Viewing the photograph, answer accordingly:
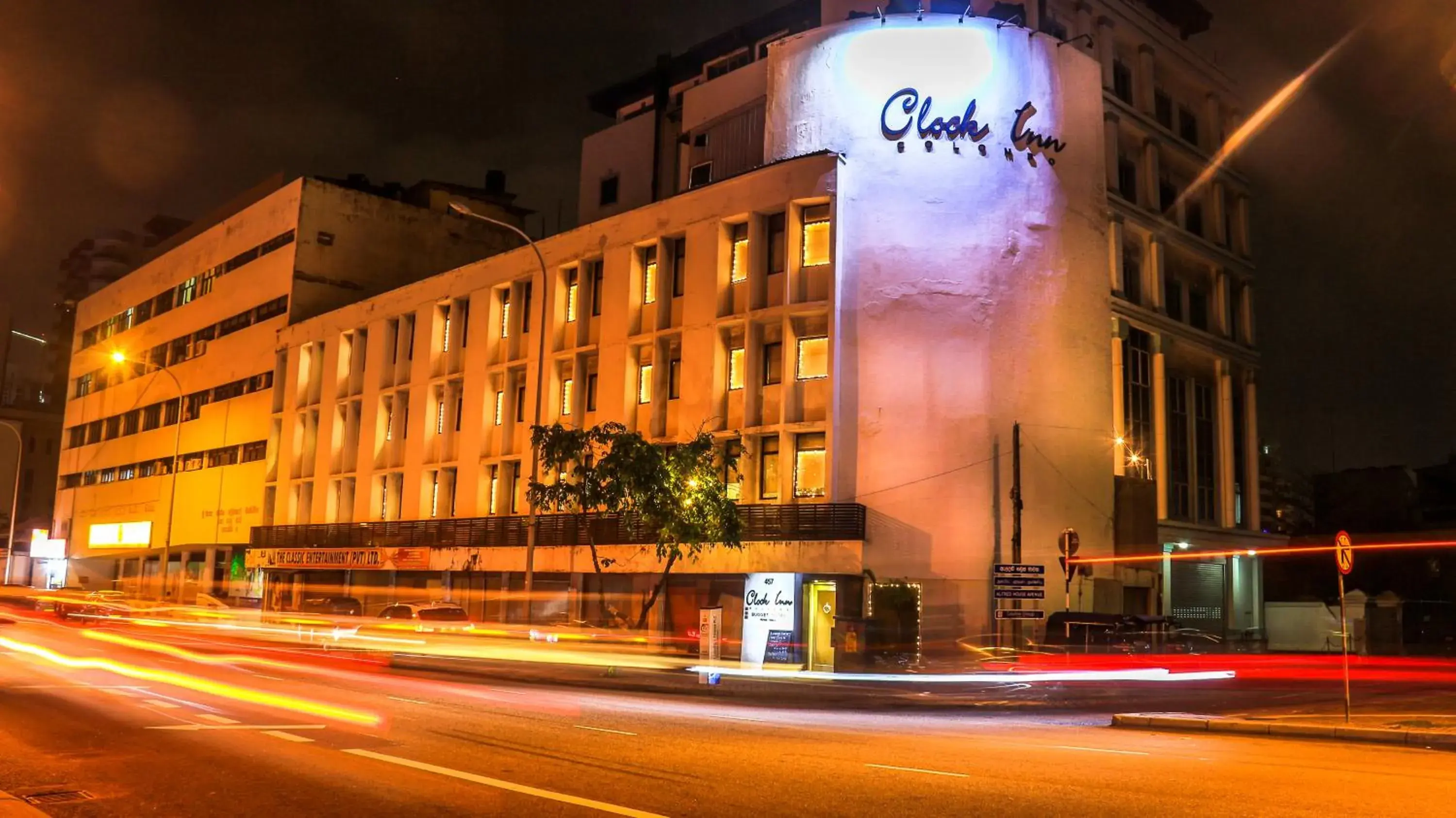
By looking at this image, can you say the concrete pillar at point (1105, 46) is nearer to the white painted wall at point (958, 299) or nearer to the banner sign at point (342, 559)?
the white painted wall at point (958, 299)

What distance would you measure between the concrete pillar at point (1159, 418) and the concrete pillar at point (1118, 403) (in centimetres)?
207

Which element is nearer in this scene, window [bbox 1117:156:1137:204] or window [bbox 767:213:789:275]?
window [bbox 767:213:789:275]

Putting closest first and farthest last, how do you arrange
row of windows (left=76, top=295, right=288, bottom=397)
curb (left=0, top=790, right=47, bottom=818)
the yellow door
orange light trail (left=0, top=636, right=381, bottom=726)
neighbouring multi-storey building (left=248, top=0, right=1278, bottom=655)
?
curb (left=0, top=790, right=47, bottom=818) → orange light trail (left=0, top=636, right=381, bottom=726) → the yellow door → neighbouring multi-storey building (left=248, top=0, right=1278, bottom=655) → row of windows (left=76, top=295, right=288, bottom=397)

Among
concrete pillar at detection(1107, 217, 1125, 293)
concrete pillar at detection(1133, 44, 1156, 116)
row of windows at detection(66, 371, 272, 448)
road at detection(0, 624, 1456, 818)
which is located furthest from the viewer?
row of windows at detection(66, 371, 272, 448)

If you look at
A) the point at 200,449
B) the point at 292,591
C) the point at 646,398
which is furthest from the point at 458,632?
the point at 200,449

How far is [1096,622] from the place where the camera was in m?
30.0

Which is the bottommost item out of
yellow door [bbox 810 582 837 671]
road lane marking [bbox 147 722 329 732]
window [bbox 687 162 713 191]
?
road lane marking [bbox 147 722 329 732]

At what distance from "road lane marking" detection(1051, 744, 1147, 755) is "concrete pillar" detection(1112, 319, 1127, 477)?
969 inches

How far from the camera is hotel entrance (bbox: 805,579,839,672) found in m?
31.0

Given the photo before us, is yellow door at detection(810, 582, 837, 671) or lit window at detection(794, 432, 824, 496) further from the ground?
lit window at detection(794, 432, 824, 496)

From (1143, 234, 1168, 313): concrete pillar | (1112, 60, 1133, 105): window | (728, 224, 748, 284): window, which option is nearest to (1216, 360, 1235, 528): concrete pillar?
(1143, 234, 1168, 313): concrete pillar

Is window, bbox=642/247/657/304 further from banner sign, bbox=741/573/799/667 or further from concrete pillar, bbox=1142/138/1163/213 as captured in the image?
Answer: concrete pillar, bbox=1142/138/1163/213

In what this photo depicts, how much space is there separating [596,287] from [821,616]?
587 inches

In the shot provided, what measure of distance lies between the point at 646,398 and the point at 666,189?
12.5 m
